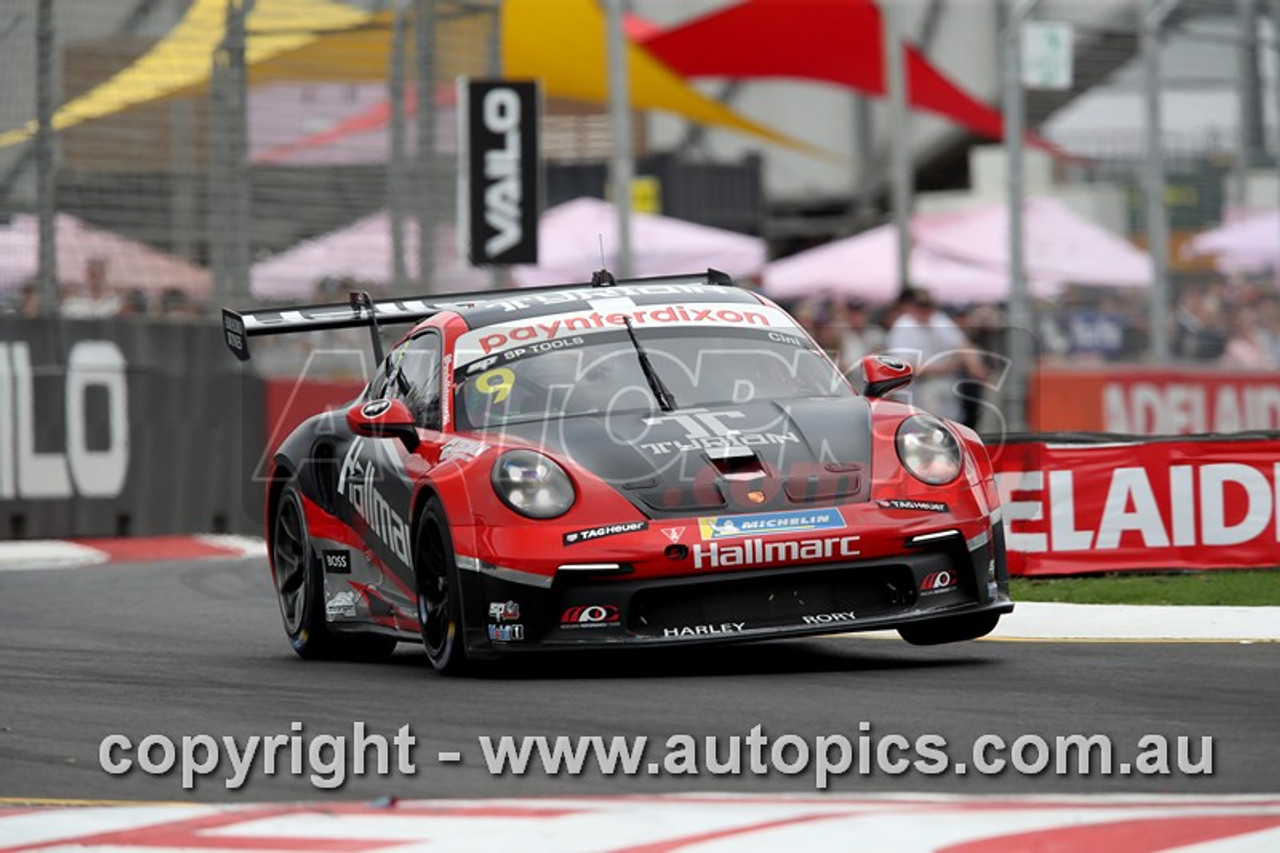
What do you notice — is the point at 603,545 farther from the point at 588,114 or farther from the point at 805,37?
the point at 588,114

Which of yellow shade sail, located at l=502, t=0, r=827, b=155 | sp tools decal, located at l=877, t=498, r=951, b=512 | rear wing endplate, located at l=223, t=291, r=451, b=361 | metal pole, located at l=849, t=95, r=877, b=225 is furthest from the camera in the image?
metal pole, located at l=849, t=95, r=877, b=225

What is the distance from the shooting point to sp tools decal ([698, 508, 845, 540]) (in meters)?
8.62

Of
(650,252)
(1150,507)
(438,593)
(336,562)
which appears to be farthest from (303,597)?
(650,252)

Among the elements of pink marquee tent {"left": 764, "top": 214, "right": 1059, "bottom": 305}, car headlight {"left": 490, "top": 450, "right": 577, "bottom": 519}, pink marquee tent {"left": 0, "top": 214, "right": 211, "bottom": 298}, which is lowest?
car headlight {"left": 490, "top": 450, "right": 577, "bottom": 519}

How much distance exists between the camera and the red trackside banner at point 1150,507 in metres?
12.4

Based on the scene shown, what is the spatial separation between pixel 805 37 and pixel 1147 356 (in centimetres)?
639

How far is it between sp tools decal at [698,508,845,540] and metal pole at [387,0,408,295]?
1171 centimetres

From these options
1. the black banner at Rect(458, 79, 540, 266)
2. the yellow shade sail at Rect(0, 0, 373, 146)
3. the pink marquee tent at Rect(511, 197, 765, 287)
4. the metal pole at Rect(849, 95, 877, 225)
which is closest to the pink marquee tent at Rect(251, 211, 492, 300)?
the black banner at Rect(458, 79, 540, 266)

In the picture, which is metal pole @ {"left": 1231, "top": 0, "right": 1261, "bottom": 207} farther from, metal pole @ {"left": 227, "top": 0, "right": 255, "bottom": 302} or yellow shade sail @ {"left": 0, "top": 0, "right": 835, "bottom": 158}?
metal pole @ {"left": 227, "top": 0, "right": 255, "bottom": 302}

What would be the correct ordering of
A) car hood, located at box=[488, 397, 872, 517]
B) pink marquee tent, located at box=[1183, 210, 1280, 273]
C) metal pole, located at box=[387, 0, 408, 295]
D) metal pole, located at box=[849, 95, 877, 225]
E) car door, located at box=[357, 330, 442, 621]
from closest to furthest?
1. car hood, located at box=[488, 397, 872, 517]
2. car door, located at box=[357, 330, 442, 621]
3. metal pole, located at box=[387, 0, 408, 295]
4. pink marquee tent, located at box=[1183, 210, 1280, 273]
5. metal pole, located at box=[849, 95, 877, 225]

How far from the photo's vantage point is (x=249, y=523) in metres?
18.5

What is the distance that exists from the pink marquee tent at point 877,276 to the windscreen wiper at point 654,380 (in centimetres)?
2435

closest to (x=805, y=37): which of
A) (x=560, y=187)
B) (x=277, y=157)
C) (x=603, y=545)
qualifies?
(x=560, y=187)

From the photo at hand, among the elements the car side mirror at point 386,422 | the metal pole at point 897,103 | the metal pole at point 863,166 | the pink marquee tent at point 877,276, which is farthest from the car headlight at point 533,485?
the metal pole at point 863,166
